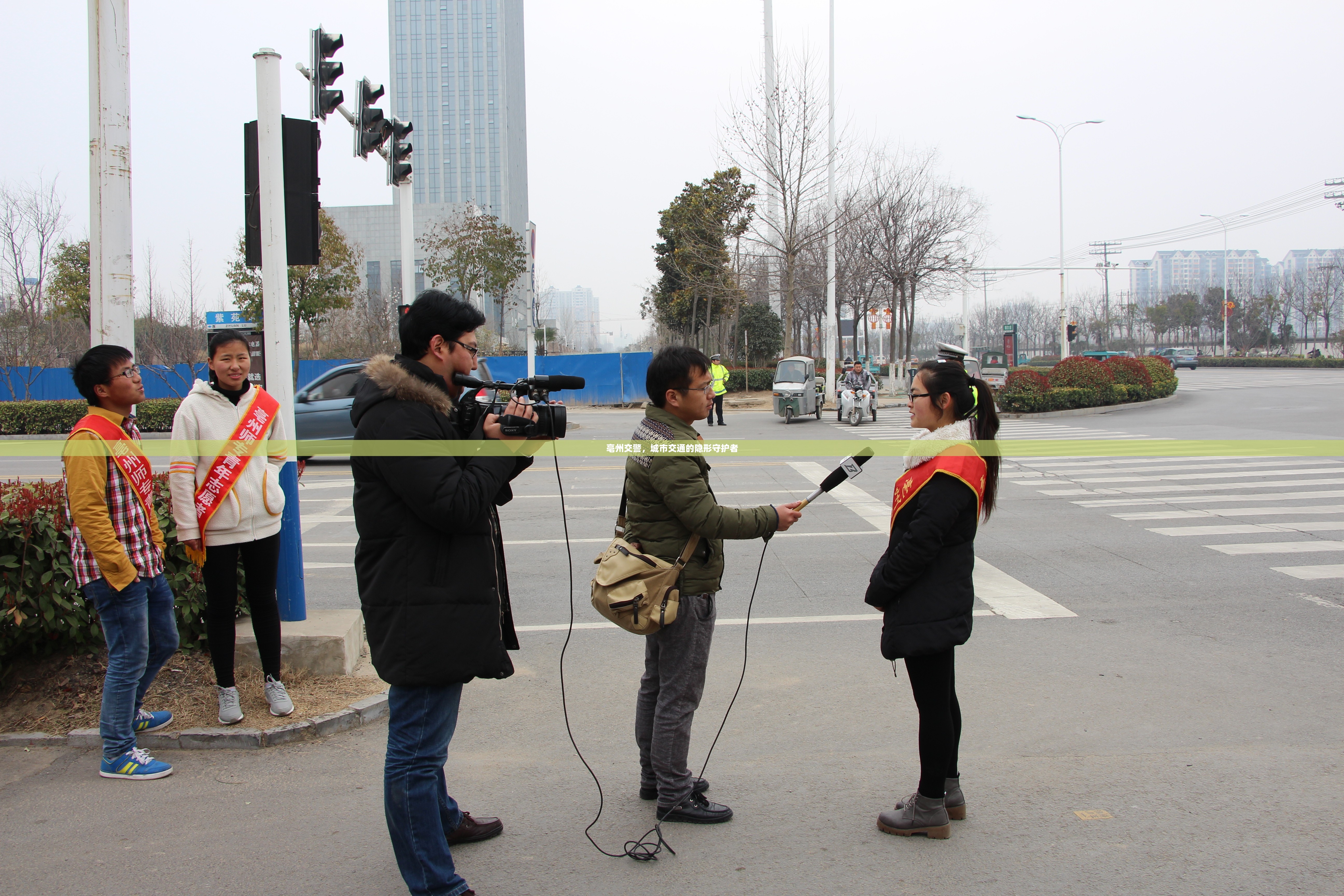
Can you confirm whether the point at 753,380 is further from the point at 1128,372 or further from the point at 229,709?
the point at 229,709

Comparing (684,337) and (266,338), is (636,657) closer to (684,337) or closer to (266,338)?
(266,338)

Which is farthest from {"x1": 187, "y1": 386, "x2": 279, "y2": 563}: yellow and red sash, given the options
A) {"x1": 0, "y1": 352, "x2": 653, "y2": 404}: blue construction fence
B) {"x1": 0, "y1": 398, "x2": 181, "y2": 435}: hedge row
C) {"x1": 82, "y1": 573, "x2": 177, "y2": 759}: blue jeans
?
{"x1": 0, "y1": 352, "x2": 653, "y2": 404}: blue construction fence

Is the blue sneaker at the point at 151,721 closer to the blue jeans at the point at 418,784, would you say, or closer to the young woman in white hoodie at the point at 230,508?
the young woman in white hoodie at the point at 230,508

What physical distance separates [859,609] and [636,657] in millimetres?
1837

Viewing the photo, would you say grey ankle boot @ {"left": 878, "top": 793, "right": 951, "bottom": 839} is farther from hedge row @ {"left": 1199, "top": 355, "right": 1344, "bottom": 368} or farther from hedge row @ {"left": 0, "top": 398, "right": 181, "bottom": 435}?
hedge row @ {"left": 1199, "top": 355, "right": 1344, "bottom": 368}

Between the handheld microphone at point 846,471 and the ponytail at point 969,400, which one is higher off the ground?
the ponytail at point 969,400

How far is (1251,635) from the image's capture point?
5691 mm

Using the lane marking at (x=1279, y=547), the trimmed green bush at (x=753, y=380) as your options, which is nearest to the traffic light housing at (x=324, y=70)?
the lane marking at (x=1279, y=547)

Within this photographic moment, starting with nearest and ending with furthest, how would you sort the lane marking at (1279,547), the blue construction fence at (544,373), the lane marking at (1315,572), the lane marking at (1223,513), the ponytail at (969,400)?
the ponytail at (969,400)
the lane marking at (1315,572)
the lane marking at (1279,547)
the lane marking at (1223,513)
the blue construction fence at (544,373)

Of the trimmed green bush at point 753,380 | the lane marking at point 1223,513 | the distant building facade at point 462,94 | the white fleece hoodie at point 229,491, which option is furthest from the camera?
the distant building facade at point 462,94

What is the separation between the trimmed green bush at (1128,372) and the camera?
88.9 ft

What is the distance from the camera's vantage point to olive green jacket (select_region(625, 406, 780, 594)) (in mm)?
3102

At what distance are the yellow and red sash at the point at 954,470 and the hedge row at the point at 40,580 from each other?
307 cm

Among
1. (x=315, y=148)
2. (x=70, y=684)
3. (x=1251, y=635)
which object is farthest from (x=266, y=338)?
(x=1251, y=635)
